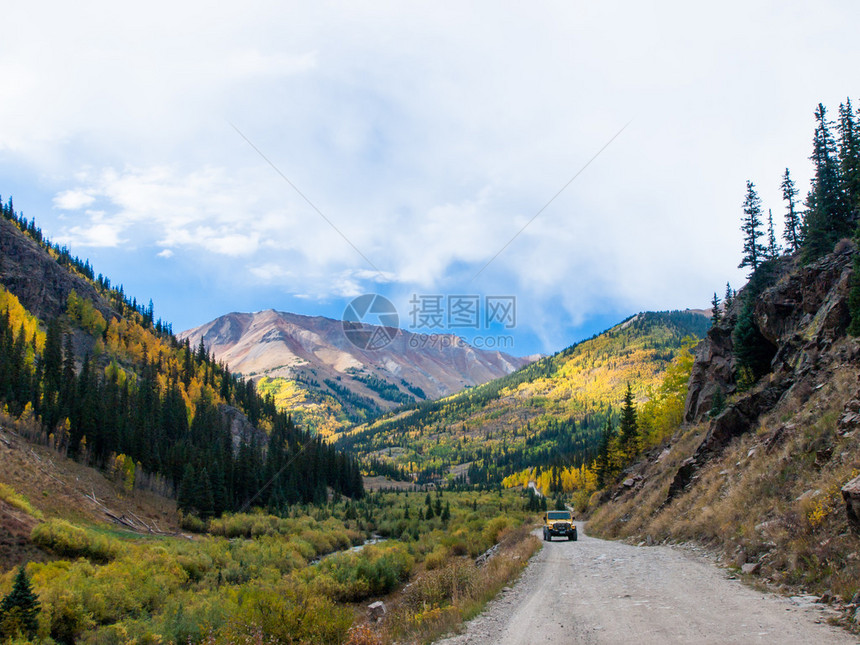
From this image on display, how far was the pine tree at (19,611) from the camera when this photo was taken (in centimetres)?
1470

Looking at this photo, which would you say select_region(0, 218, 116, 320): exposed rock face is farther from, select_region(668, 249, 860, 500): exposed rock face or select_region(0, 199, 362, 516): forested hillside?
select_region(668, 249, 860, 500): exposed rock face

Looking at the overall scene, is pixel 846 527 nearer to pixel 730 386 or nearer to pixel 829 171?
pixel 730 386

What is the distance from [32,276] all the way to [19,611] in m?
122

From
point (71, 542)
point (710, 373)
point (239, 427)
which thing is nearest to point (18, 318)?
point (239, 427)

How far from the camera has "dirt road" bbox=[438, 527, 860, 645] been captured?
24.1 feet

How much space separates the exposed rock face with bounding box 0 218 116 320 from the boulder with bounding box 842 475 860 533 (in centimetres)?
13407

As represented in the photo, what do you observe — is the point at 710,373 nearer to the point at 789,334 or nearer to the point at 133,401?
the point at 789,334

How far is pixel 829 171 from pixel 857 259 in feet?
91.4

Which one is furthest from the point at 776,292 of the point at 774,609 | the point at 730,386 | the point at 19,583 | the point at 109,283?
the point at 109,283

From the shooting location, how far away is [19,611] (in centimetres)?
1507

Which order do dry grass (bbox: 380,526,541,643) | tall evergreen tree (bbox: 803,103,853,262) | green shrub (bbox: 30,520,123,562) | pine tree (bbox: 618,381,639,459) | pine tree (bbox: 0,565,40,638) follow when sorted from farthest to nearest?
pine tree (bbox: 618,381,639,459) < tall evergreen tree (bbox: 803,103,853,262) < green shrub (bbox: 30,520,123,562) < pine tree (bbox: 0,565,40,638) < dry grass (bbox: 380,526,541,643)

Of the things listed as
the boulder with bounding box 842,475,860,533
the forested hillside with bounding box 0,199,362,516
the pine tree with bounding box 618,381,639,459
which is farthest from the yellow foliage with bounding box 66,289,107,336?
the boulder with bounding box 842,475,860,533

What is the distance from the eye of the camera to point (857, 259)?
2095 cm

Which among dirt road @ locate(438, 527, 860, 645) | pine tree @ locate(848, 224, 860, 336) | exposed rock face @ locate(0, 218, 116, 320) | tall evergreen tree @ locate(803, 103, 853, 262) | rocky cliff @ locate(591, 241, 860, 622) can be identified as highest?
exposed rock face @ locate(0, 218, 116, 320)
